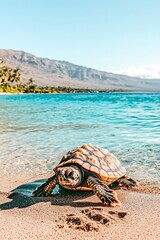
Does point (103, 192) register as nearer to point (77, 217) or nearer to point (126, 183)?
point (77, 217)

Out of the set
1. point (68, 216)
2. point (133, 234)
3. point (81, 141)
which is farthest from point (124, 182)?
point (81, 141)

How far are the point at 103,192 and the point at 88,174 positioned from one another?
73cm

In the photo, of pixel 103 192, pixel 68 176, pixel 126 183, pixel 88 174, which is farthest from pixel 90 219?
pixel 126 183

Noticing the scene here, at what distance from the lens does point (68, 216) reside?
6109mm

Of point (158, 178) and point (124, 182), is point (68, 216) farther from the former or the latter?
point (158, 178)

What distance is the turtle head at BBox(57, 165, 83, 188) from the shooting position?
722 centimetres

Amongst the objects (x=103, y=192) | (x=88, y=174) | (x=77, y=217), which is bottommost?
(x=77, y=217)

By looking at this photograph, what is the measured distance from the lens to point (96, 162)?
7750mm

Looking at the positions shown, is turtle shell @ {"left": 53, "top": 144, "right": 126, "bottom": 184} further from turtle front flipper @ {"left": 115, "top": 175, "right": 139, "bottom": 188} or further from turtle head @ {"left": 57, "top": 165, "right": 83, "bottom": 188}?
turtle head @ {"left": 57, "top": 165, "right": 83, "bottom": 188}

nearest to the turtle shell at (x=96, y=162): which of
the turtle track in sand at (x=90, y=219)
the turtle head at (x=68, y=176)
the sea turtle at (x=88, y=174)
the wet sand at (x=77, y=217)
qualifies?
the sea turtle at (x=88, y=174)

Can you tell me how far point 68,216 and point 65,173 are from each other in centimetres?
130

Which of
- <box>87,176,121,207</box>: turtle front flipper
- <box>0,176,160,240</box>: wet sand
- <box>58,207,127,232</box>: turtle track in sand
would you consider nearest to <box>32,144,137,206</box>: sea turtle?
<box>87,176,121,207</box>: turtle front flipper

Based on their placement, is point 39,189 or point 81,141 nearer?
point 39,189

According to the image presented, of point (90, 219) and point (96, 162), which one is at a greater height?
point (96, 162)
